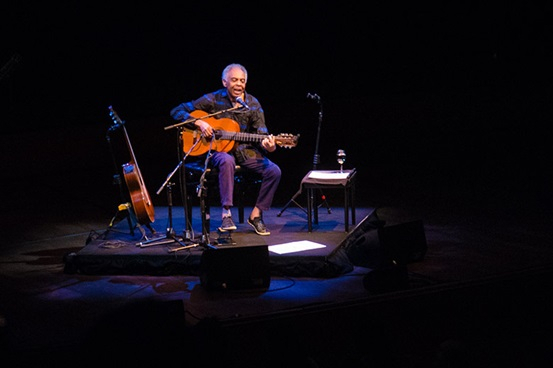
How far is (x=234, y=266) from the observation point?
5023 mm

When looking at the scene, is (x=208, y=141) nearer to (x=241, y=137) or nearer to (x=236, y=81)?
(x=241, y=137)

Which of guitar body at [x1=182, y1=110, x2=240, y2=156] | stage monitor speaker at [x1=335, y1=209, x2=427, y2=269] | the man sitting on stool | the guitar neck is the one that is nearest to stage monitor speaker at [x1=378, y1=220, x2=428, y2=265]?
stage monitor speaker at [x1=335, y1=209, x2=427, y2=269]

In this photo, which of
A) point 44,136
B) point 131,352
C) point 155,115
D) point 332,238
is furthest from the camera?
point 155,115

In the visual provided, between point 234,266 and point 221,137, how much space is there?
152cm

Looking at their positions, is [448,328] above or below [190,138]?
below

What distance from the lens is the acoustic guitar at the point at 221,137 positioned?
20.3 feet

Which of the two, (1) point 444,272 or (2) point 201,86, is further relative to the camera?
(2) point 201,86

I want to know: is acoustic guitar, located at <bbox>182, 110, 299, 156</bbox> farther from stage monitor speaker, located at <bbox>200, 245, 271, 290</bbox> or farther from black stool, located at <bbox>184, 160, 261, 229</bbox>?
stage monitor speaker, located at <bbox>200, 245, 271, 290</bbox>

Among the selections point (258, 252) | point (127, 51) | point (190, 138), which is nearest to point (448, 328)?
point (258, 252)

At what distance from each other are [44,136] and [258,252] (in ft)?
22.1

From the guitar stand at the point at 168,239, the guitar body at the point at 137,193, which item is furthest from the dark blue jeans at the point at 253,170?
the guitar body at the point at 137,193

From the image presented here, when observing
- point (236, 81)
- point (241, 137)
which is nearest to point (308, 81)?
point (236, 81)

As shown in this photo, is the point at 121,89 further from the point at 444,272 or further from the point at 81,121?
the point at 444,272

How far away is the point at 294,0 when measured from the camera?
36.9ft
